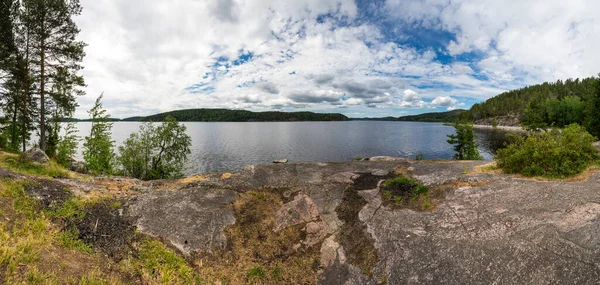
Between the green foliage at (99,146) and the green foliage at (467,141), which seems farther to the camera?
the green foliage at (467,141)

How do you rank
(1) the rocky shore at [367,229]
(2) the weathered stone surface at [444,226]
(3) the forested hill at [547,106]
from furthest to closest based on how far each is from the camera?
(3) the forested hill at [547,106] → (1) the rocky shore at [367,229] → (2) the weathered stone surface at [444,226]

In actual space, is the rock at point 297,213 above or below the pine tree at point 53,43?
below

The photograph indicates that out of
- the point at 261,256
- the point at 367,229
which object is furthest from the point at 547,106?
the point at 261,256

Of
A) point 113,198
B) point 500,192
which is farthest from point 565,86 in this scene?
point 113,198

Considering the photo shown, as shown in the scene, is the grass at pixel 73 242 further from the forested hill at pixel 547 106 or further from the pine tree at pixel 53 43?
the forested hill at pixel 547 106

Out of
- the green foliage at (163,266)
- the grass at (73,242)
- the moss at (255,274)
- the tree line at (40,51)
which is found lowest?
the moss at (255,274)

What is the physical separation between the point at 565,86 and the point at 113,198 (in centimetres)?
25119

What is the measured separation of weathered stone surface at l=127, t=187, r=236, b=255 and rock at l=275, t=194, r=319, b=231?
6.85ft

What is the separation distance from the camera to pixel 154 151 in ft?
127

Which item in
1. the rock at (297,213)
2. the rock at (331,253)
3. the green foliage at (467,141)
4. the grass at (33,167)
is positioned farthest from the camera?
the green foliage at (467,141)

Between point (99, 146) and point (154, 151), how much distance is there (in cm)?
719

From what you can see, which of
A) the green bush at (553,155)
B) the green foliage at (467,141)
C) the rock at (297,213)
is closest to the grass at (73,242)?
the rock at (297,213)

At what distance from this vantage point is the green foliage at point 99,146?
30875 mm

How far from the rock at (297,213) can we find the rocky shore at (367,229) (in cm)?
5
